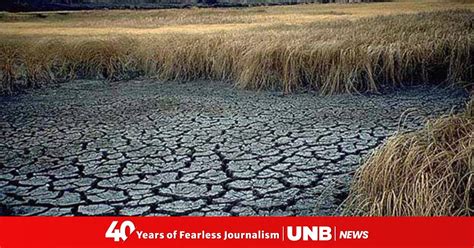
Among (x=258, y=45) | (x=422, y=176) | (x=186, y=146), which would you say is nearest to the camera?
(x=422, y=176)

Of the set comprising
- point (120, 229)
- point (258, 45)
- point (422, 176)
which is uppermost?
point (258, 45)

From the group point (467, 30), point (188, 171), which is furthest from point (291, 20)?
point (188, 171)

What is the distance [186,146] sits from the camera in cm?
156

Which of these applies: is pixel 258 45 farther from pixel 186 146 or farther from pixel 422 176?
pixel 422 176

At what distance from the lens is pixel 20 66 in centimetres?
144

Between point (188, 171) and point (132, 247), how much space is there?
0.34 metres

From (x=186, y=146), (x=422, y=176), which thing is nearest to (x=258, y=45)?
(x=186, y=146)

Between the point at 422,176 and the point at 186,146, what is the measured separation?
0.80 metres

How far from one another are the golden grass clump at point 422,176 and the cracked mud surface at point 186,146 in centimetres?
10

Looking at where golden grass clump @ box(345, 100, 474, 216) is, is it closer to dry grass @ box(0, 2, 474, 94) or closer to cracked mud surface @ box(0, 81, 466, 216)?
cracked mud surface @ box(0, 81, 466, 216)

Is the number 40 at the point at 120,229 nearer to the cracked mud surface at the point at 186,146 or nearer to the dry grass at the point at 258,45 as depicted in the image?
the cracked mud surface at the point at 186,146

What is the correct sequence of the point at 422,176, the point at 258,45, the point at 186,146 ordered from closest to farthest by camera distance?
the point at 422,176, the point at 186,146, the point at 258,45

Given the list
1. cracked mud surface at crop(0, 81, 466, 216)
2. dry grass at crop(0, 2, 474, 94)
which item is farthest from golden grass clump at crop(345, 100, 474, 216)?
dry grass at crop(0, 2, 474, 94)

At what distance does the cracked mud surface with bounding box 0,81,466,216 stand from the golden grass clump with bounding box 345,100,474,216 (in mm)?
100
